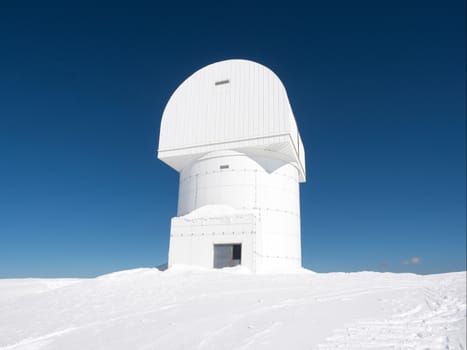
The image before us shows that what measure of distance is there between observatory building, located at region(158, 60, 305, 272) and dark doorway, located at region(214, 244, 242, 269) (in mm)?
57

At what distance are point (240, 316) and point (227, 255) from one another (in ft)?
38.7

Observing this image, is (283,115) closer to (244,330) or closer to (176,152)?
(176,152)

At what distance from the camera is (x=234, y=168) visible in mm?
21562

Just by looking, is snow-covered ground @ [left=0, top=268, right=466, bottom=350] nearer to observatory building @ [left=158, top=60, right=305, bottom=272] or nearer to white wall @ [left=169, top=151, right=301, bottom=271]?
white wall @ [left=169, top=151, right=301, bottom=271]

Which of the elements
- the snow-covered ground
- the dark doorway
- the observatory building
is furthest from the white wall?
the snow-covered ground

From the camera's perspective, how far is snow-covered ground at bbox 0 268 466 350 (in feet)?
17.9

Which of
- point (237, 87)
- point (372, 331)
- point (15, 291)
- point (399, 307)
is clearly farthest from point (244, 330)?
point (237, 87)

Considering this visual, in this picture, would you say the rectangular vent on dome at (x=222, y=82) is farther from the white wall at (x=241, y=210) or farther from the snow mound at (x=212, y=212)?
the snow mound at (x=212, y=212)

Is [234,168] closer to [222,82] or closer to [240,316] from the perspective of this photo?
[222,82]

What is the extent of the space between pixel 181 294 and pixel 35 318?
3.84 m

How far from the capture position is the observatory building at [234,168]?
18938 mm

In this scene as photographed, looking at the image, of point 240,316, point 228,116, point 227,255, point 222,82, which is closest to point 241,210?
point 227,255

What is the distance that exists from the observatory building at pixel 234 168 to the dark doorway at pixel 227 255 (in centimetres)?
6

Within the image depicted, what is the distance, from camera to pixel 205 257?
18703mm
